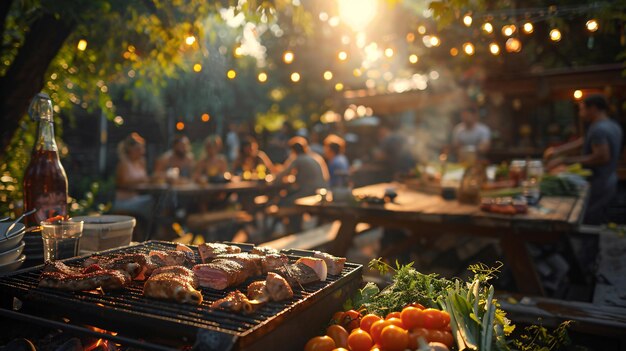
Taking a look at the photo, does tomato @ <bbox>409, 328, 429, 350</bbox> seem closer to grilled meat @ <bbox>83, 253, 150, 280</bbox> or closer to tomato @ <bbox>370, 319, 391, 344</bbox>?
tomato @ <bbox>370, 319, 391, 344</bbox>

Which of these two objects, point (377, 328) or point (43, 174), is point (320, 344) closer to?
point (377, 328)

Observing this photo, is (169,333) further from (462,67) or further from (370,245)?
(462,67)

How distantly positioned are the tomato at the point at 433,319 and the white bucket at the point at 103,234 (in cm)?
229

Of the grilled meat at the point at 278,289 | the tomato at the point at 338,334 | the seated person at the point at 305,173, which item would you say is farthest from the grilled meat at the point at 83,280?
the seated person at the point at 305,173

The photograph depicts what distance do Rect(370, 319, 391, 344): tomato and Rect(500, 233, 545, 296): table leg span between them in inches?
121

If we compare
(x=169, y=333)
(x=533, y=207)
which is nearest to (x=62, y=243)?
(x=169, y=333)

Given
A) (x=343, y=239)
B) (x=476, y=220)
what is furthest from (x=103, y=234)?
(x=476, y=220)

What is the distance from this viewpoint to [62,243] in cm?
282

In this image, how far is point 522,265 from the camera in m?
4.83

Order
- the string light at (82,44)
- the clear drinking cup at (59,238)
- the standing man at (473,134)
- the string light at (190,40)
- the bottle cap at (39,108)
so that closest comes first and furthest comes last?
the clear drinking cup at (59,238) < the bottle cap at (39,108) < the string light at (82,44) < the string light at (190,40) < the standing man at (473,134)

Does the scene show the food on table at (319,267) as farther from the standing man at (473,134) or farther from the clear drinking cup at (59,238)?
the standing man at (473,134)

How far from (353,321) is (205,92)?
14.1 feet

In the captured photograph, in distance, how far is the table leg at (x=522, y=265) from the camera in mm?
4770

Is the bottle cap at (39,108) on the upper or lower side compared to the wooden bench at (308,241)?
upper
